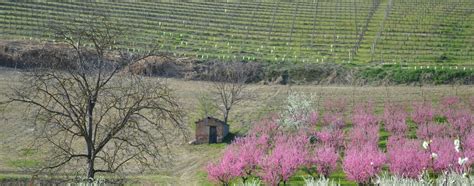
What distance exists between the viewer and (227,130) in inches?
1774

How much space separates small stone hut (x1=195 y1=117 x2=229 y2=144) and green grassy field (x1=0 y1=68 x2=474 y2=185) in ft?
2.74

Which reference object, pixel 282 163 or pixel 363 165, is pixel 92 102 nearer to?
pixel 282 163

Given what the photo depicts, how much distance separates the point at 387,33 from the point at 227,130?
37.7 metres

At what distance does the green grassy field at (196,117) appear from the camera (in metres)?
35.7

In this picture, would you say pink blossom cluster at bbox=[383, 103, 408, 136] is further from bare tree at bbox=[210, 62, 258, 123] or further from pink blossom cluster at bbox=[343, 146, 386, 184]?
bare tree at bbox=[210, 62, 258, 123]

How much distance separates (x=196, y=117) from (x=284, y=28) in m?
31.8

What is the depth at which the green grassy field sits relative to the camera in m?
35.7

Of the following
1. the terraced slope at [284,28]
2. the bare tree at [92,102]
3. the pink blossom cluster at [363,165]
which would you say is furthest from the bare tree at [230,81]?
the pink blossom cluster at [363,165]

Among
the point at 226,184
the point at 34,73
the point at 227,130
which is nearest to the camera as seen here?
the point at 34,73

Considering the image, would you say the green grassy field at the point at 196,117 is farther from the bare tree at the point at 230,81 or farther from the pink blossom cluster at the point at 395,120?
the bare tree at the point at 230,81

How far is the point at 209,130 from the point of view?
143 feet

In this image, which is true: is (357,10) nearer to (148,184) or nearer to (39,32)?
(39,32)

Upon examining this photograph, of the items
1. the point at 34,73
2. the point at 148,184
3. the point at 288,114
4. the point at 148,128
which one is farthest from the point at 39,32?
the point at 34,73

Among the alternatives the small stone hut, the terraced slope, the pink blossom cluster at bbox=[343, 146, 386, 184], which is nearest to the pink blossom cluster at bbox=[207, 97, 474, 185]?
the pink blossom cluster at bbox=[343, 146, 386, 184]
